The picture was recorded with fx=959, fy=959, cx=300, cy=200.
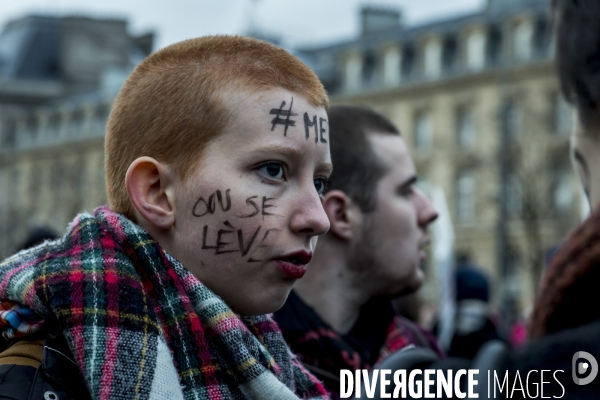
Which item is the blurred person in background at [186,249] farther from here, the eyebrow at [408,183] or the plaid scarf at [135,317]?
the eyebrow at [408,183]

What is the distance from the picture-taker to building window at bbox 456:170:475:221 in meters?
37.7

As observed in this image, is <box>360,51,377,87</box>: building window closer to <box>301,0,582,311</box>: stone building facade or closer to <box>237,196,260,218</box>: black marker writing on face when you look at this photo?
<box>301,0,582,311</box>: stone building facade

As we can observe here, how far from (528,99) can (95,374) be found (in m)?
33.9

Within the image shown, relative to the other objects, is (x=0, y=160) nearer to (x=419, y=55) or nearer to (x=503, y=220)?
(x=419, y=55)

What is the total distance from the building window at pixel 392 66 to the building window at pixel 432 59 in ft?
4.70

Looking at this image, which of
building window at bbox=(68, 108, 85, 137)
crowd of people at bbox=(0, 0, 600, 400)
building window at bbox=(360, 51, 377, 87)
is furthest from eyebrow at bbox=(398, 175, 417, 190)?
building window at bbox=(68, 108, 85, 137)

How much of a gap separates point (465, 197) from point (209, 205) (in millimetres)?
36675

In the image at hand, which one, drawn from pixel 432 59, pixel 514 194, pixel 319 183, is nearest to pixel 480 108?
pixel 432 59

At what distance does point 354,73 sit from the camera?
4225cm

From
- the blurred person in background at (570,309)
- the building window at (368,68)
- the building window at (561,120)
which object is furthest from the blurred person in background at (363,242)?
the building window at (368,68)

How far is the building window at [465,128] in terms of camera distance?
37188mm

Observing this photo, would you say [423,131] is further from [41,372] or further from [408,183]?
[41,372]

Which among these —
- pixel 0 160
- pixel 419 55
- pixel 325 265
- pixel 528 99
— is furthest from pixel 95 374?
pixel 0 160

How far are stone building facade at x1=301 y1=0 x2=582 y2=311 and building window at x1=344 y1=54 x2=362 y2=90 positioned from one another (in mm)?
44
